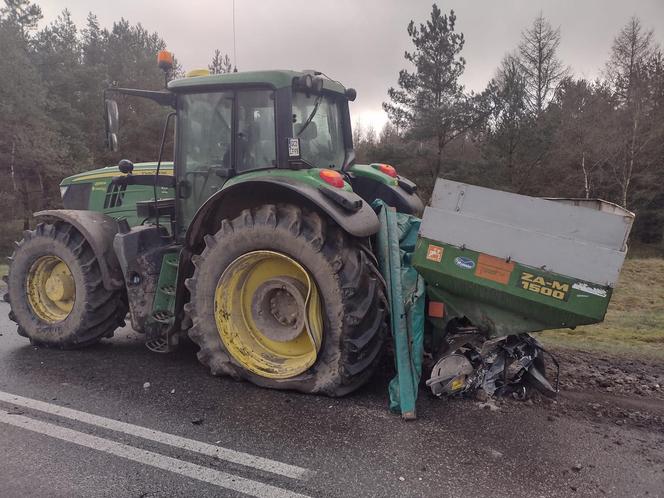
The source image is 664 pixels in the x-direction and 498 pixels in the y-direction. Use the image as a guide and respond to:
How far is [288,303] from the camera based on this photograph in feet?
13.3

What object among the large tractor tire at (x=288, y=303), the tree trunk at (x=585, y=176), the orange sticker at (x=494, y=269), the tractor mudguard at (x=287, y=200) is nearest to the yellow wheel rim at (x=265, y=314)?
the large tractor tire at (x=288, y=303)

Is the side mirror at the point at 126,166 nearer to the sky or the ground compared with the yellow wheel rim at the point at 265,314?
nearer to the sky

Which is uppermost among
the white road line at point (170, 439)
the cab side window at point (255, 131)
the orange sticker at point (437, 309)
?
the cab side window at point (255, 131)

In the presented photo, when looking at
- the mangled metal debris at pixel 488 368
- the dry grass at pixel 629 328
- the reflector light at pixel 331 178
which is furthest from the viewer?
the dry grass at pixel 629 328

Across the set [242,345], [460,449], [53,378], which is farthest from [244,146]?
[460,449]

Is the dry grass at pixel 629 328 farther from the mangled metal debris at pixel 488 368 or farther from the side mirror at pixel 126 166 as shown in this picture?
the side mirror at pixel 126 166

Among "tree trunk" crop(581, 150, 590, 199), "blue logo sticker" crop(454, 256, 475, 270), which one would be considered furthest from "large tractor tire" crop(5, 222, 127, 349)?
"tree trunk" crop(581, 150, 590, 199)

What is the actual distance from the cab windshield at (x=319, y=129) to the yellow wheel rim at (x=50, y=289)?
261 cm

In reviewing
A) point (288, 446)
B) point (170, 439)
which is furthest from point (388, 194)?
point (170, 439)

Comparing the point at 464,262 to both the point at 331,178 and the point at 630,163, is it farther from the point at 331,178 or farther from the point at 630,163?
the point at 630,163

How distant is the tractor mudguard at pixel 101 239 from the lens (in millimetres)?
4656

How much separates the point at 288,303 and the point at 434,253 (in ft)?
4.05

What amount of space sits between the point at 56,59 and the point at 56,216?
22.2m

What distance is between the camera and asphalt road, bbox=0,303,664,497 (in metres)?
2.67
